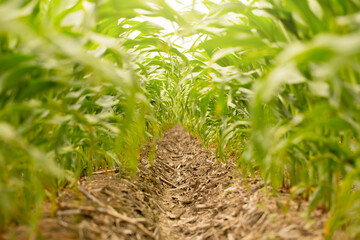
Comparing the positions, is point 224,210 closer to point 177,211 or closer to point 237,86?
point 177,211

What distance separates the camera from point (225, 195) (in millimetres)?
1157

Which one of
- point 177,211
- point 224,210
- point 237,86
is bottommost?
point 177,211

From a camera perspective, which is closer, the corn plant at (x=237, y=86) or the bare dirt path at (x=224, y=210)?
the corn plant at (x=237, y=86)

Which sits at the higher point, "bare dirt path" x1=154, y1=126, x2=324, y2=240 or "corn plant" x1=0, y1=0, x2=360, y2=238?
"corn plant" x1=0, y1=0, x2=360, y2=238

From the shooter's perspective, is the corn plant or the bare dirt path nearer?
the corn plant

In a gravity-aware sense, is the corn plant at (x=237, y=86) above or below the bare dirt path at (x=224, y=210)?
above

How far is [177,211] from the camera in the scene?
1283 millimetres

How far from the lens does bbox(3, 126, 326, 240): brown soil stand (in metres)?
0.63

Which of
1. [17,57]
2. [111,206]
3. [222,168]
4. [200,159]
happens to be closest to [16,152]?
[17,57]

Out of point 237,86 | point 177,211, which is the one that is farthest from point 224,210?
point 237,86

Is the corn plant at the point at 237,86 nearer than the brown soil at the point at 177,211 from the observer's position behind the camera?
Yes

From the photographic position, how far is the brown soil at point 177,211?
626 millimetres

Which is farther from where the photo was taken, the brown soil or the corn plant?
the brown soil

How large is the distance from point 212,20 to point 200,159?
1461 millimetres
